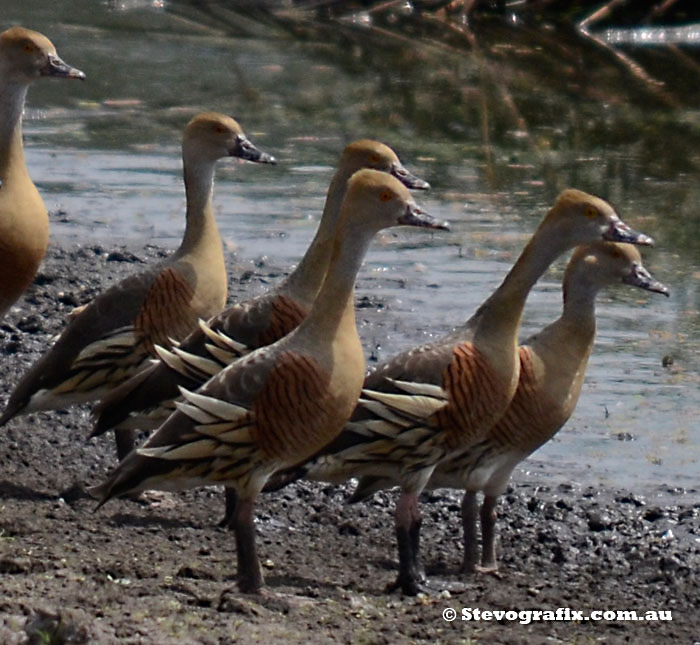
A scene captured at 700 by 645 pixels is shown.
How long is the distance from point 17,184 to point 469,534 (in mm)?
3112

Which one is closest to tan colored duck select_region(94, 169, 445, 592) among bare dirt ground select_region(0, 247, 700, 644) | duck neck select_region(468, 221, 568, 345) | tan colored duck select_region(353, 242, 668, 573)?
bare dirt ground select_region(0, 247, 700, 644)

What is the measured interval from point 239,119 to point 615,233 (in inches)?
354

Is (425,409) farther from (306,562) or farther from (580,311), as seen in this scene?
(580,311)

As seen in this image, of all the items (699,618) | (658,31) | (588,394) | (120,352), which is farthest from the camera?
(658,31)

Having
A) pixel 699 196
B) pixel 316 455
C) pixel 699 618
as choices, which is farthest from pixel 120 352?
pixel 699 196

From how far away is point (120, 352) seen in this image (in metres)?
8.03

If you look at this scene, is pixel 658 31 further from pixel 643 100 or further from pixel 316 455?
pixel 316 455

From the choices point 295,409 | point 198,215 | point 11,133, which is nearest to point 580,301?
point 295,409

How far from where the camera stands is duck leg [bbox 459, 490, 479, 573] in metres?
6.98

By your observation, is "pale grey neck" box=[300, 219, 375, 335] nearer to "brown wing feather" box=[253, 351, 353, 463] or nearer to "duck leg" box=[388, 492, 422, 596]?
"brown wing feather" box=[253, 351, 353, 463]

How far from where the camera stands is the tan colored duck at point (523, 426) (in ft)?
23.1

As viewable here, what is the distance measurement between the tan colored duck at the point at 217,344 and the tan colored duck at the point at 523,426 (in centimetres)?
78

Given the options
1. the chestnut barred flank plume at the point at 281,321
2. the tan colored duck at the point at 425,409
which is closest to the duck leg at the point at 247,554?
the tan colored duck at the point at 425,409

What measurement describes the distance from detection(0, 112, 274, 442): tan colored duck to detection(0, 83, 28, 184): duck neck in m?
0.98
